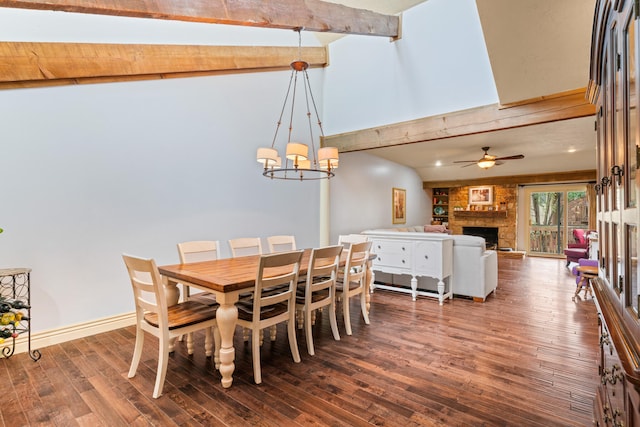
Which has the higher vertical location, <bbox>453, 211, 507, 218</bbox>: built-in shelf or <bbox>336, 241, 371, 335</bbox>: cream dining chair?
<bbox>453, 211, 507, 218</bbox>: built-in shelf

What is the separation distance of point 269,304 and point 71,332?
2.18 m

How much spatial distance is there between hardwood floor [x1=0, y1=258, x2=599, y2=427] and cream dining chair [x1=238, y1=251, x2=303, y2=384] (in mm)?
259

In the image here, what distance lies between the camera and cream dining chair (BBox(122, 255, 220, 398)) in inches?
83.4

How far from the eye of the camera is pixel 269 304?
244 centimetres

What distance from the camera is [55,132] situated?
119 inches

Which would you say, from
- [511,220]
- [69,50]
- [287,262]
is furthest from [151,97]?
[511,220]

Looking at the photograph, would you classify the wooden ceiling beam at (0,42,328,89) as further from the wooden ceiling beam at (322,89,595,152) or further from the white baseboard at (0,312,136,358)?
the white baseboard at (0,312,136,358)

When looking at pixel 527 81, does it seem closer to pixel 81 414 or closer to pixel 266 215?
pixel 266 215

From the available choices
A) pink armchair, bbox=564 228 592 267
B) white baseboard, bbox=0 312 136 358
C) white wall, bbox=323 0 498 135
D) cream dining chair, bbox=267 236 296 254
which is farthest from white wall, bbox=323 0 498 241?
pink armchair, bbox=564 228 592 267

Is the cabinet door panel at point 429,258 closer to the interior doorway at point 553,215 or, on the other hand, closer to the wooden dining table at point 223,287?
the wooden dining table at point 223,287

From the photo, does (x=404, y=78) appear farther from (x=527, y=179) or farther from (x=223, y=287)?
(x=527, y=179)

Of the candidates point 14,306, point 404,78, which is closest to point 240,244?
point 14,306

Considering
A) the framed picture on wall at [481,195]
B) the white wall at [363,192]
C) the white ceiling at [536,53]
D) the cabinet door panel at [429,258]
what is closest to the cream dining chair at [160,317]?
the white ceiling at [536,53]

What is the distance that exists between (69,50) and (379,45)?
3.64 meters
